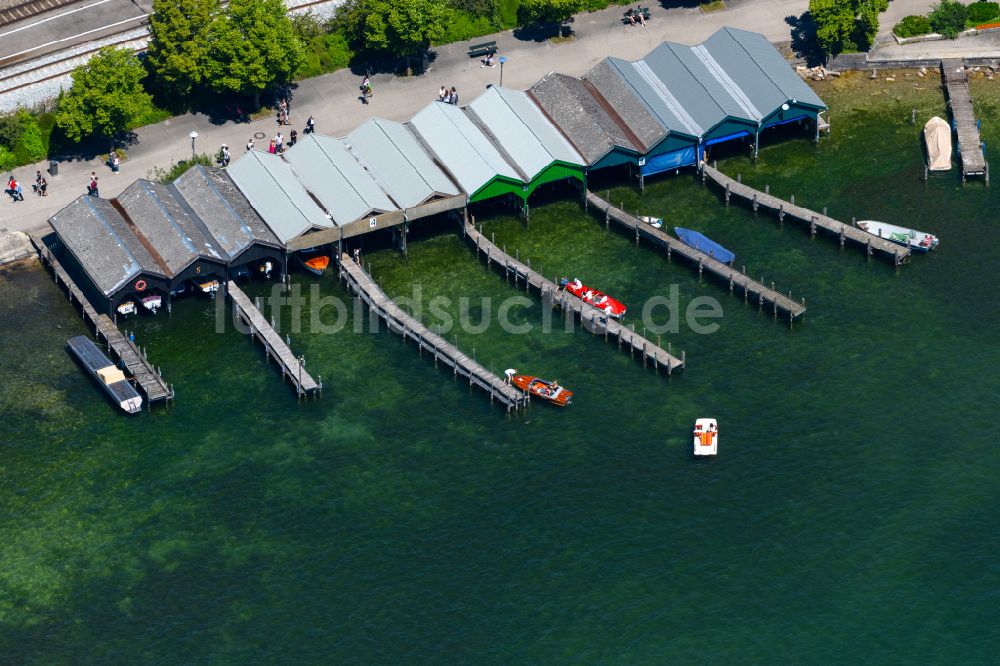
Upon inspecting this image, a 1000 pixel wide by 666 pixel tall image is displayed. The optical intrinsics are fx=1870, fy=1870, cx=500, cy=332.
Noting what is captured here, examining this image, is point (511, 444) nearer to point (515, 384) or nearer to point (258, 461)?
point (515, 384)

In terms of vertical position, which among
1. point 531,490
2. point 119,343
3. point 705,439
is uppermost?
point 119,343

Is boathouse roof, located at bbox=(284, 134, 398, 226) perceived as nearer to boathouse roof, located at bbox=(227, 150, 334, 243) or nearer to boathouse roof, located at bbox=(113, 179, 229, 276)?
boathouse roof, located at bbox=(227, 150, 334, 243)

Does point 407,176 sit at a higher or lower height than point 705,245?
higher

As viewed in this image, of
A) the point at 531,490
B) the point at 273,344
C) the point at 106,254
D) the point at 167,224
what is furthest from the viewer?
the point at 167,224

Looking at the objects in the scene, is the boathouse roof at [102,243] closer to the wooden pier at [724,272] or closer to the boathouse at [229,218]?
the boathouse at [229,218]

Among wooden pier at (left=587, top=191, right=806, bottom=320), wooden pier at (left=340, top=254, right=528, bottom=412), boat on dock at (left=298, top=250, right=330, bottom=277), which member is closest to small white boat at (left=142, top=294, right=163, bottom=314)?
boat on dock at (left=298, top=250, right=330, bottom=277)

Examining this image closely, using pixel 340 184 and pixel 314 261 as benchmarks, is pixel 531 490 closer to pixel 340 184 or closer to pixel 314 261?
pixel 314 261

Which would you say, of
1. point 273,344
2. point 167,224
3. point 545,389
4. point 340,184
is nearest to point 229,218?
point 167,224
